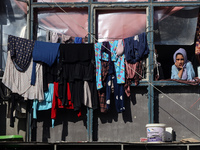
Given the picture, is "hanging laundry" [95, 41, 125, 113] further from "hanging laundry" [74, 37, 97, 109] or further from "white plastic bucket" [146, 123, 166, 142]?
"white plastic bucket" [146, 123, 166, 142]

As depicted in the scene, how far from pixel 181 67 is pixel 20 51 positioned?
12.2ft

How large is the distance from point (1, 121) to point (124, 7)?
391 centimetres

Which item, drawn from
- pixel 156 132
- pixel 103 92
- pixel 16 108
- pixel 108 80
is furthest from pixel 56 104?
pixel 156 132

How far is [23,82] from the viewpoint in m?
10.7

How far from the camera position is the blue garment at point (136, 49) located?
10820 millimetres

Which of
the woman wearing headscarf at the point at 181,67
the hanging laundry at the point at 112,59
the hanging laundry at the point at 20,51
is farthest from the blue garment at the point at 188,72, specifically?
the hanging laundry at the point at 20,51

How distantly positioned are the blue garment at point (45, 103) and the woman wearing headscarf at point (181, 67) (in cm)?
Answer: 281

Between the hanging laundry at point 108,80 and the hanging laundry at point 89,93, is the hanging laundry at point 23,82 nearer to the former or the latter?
the hanging laundry at point 89,93

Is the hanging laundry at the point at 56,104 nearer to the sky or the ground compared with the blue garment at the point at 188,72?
nearer to the ground

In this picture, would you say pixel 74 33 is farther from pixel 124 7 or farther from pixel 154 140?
pixel 154 140

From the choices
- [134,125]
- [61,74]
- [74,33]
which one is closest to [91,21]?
[74,33]

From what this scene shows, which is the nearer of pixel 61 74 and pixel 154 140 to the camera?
pixel 154 140

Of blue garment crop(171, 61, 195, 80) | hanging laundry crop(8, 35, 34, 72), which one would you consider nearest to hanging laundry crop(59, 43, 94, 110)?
hanging laundry crop(8, 35, 34, 72)

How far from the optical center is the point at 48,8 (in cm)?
1134
